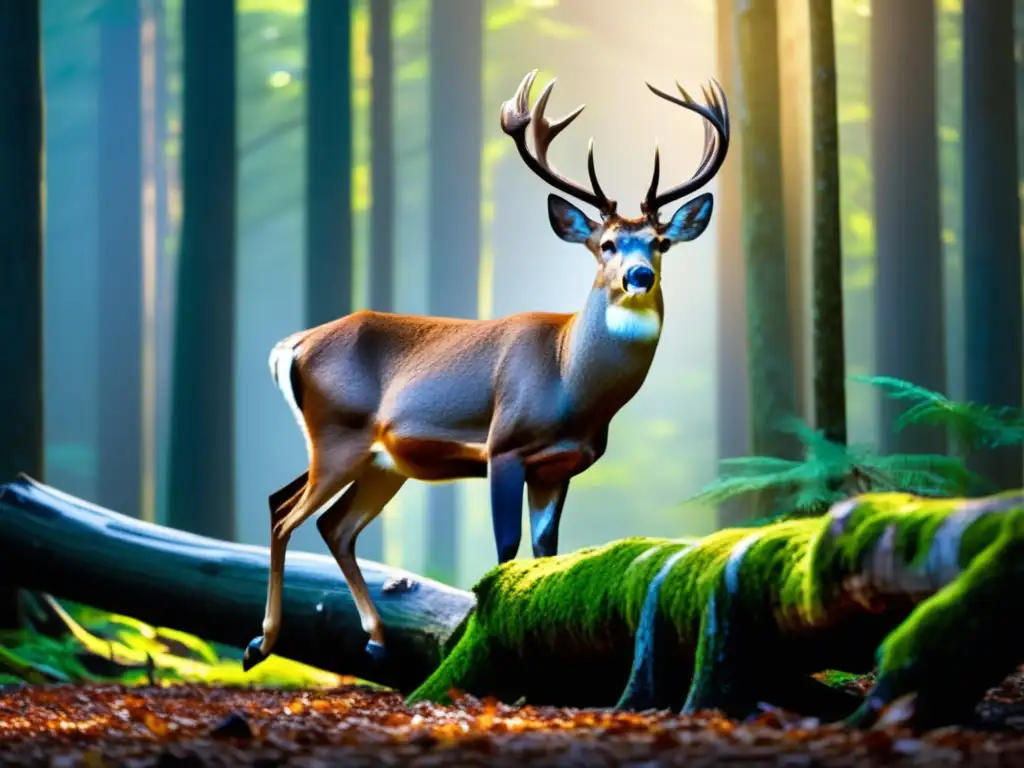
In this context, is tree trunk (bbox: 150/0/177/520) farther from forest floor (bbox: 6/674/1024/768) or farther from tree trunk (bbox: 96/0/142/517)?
forest floor (bbox: 6/674/1024/768)

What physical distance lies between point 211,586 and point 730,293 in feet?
30.0

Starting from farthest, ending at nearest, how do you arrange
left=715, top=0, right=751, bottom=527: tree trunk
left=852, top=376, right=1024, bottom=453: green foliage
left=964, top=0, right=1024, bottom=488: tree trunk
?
left=715, top=0, right=751, bottom=527: tree trunk < left=964, top=0, right=1024, bottom=488: tree trunk < left=852, top=376, right=1024, bottom=453: green foliage

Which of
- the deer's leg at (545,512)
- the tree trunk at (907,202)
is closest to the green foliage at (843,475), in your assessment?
the deer's leg at (545,512)

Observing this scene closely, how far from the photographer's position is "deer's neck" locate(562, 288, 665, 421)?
643 cm

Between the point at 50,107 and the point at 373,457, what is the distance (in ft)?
92.1

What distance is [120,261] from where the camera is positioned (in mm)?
24078

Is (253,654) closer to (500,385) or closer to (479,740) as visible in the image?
(500,385)

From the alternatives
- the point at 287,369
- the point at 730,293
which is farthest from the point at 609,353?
the point at 730,293

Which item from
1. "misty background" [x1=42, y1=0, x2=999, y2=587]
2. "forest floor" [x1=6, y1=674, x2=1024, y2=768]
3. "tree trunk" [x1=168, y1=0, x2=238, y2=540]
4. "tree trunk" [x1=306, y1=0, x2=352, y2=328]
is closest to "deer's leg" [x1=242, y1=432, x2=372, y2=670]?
"forest floor" [x1=6, y1=674, x2=1024, y2=768]

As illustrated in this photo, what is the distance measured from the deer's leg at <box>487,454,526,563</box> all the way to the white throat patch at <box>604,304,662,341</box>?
78cm

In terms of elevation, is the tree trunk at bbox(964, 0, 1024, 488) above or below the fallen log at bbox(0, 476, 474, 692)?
above

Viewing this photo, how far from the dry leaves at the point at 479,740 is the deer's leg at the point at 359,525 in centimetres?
143

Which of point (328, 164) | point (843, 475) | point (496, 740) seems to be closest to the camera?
point (496, 740)

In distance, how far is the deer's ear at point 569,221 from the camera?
6629mm
